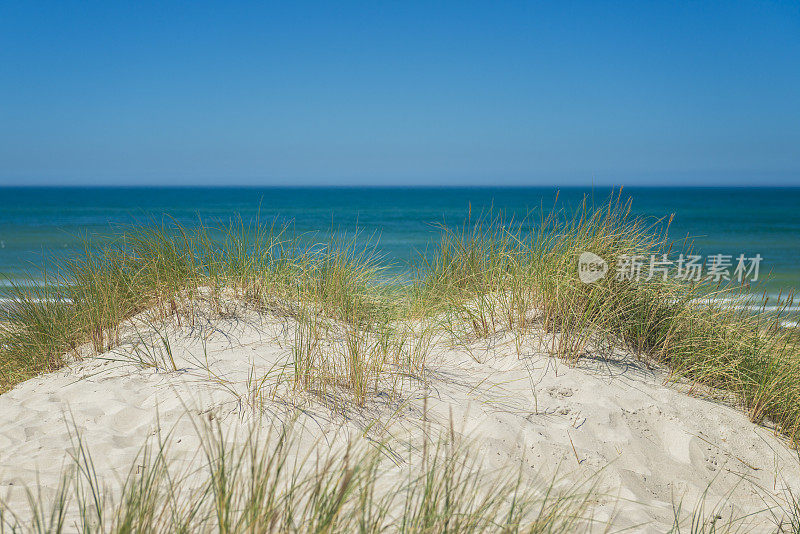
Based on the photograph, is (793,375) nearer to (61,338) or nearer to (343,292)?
(343,292)

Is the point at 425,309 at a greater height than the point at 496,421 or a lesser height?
greater

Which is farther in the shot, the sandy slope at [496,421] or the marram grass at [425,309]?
the marram grass at [425,309]

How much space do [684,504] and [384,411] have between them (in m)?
1.35

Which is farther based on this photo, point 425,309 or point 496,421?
point 425,309

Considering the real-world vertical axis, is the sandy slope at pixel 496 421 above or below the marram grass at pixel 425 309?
A: below

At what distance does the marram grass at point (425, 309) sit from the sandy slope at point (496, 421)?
0.63 ft

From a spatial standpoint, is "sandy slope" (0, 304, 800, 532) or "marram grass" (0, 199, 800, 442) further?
"marram grass" (0, 199, 800, 442)

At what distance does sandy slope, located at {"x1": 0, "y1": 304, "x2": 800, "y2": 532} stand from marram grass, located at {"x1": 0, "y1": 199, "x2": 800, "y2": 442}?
0.19m

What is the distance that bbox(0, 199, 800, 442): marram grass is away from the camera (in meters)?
2.96

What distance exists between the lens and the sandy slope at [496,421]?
2184 millimetres

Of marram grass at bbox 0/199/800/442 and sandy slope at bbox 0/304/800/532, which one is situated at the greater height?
marram grass at bbox 0/199/800/442

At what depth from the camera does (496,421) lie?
248 cm

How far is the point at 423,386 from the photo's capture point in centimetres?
275

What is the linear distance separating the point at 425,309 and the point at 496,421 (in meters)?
1.42
